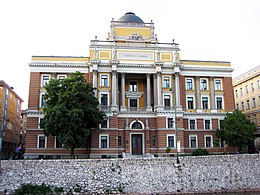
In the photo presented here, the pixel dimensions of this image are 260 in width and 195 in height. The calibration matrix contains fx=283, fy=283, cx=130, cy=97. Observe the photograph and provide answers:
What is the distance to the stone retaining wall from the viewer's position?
100 ft

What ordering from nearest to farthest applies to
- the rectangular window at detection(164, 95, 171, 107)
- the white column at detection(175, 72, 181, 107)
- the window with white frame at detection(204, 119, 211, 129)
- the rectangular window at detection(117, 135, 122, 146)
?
the rectangular window at detection(117, 135, 122, 146) < the white column at detection(175, 72, 181, 107) < the rectangular window at detection(164, 95, 171, 107) < the window with white frame at detection(204, 119, 211, 129)

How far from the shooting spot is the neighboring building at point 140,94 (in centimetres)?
4659

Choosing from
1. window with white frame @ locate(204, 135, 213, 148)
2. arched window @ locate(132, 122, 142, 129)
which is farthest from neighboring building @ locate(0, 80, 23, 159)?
window with white frame @ locate(204, 135, 213, 148)

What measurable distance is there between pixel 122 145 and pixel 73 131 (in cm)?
1104

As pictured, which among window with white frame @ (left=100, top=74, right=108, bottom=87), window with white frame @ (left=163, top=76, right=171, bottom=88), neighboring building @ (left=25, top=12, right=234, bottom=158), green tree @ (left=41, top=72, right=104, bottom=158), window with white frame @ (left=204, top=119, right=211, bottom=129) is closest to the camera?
green tree @ (left=41, top=72, right=104, bottom=158)

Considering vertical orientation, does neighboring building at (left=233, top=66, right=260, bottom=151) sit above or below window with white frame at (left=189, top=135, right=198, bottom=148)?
above

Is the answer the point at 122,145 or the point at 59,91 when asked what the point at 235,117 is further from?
the point at 59,91

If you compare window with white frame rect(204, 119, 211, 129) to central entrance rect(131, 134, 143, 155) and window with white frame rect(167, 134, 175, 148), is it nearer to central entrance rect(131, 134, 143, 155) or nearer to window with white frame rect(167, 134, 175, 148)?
window with white frame rect(167, 134, 175, 148)

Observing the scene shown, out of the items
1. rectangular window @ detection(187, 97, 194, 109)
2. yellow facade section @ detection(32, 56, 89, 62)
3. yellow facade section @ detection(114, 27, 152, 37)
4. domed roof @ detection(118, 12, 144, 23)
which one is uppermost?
domed roof @ detection(118, 12, 144, 23)

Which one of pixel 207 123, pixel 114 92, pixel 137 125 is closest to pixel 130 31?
pixel 114 92

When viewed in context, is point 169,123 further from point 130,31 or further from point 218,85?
point 130,31

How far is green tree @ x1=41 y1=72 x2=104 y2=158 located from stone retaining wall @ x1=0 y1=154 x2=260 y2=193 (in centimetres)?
755

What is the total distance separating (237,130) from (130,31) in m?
26.2

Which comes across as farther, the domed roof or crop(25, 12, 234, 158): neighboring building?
the domed roof
